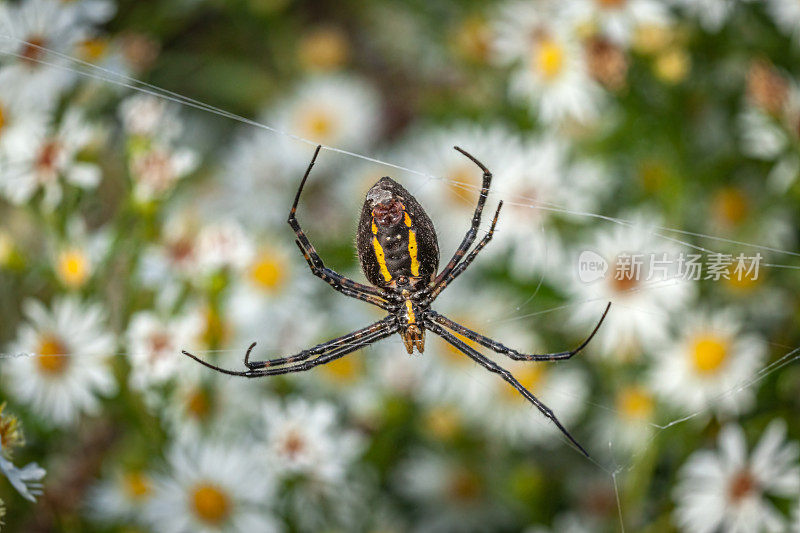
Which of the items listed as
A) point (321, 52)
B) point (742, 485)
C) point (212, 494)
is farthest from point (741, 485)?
point (321, 52)

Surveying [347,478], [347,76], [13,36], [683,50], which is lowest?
[347,478]

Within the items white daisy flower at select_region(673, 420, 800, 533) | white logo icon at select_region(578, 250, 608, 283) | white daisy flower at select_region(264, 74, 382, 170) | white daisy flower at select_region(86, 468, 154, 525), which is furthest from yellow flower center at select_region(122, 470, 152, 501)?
white daisy flower at select_region(264, 74, 382, 170)

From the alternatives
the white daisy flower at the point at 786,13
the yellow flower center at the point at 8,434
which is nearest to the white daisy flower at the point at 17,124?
the yellow flower center at the point at 8,434

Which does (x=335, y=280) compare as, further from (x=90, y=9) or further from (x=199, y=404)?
(x=90, y=9)

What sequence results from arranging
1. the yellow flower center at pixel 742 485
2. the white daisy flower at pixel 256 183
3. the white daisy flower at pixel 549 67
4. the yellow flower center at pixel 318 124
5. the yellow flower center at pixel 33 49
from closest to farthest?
the yellow flower center at pixel 33 49, the yellow flower center at pixel 742 485, the white daisy flower at pixel 549 67, the white daisy flower at pixel 256 183, the yellow flower center at pixel 318 124

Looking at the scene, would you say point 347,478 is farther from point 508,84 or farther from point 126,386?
point 508,84

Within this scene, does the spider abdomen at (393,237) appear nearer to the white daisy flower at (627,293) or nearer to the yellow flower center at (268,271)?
the white daisy flower at (627,293)

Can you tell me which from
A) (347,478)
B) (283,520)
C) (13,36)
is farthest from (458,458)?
(13,36)
